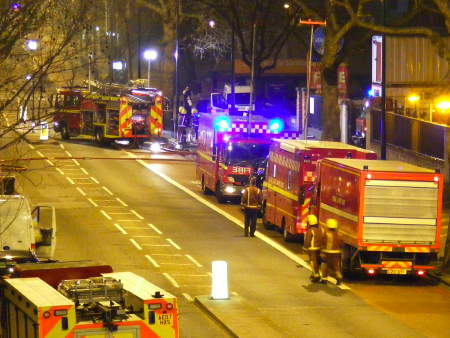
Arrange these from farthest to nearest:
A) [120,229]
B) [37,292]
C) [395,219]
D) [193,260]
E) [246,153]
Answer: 1. [246,153]
2. [120,229]
3. [193,260]
4. [395,219]
5. [37,292]

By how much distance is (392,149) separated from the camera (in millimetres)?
42625

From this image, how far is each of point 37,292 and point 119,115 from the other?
38.2m

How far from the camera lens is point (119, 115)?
50.8 metres

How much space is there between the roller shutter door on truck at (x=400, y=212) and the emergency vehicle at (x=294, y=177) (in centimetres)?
446

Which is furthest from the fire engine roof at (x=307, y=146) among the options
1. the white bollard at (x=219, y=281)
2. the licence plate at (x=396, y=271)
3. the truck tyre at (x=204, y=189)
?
the truck tyre at (x=204, y=189)

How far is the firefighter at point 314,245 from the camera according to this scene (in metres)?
23.6

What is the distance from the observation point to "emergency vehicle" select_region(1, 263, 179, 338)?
12047 mm

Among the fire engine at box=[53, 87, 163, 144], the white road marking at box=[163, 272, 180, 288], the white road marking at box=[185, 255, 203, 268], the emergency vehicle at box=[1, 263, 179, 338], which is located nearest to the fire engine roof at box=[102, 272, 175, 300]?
the emergency vehicle at box=[1, 263, 179, 338]

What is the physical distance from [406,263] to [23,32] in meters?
11.3

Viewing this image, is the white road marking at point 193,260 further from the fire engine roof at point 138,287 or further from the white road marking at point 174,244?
the fire engine roof at point 138,287

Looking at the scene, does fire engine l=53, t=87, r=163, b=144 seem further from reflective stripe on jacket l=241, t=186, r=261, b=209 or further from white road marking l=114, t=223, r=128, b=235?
reflective stripe on jacket l=241, t=186, r=261, b=209

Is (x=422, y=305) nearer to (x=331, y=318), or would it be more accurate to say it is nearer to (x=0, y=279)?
(x=331, y=318)

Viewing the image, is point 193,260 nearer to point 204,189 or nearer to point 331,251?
point 331,251

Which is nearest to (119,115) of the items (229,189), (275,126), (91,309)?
(275,126)
